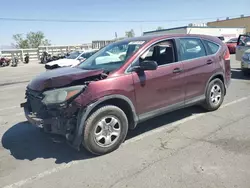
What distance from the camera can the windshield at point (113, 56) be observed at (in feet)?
13.8

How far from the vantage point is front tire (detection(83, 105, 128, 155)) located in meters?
3.60

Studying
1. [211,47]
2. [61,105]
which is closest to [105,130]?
[61,105]

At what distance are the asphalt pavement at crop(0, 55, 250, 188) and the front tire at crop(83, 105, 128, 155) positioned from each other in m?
0.15

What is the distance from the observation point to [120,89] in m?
3.81

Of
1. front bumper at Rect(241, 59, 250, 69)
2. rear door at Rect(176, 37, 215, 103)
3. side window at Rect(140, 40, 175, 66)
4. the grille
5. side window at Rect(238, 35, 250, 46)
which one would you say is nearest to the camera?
the grille

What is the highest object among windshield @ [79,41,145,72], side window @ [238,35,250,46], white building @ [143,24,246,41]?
white building @ [143,24,246,41]

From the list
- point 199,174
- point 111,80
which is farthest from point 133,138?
point 199,174

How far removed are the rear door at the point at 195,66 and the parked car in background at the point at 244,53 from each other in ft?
17.4

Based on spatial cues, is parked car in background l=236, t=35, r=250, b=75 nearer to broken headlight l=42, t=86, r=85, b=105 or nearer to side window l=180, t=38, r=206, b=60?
side window l=180, t=38, r=206, b=60

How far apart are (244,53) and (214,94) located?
565cm

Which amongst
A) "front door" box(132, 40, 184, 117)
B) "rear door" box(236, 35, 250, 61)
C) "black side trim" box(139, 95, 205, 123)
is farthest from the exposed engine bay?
"rear door" box(236, 35, 250, 61)

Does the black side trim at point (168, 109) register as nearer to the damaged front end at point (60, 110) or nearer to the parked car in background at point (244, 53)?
the damaged front end at point (60, 110)

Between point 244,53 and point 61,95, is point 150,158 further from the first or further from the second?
point 244,53

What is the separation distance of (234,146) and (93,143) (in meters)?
2.16
